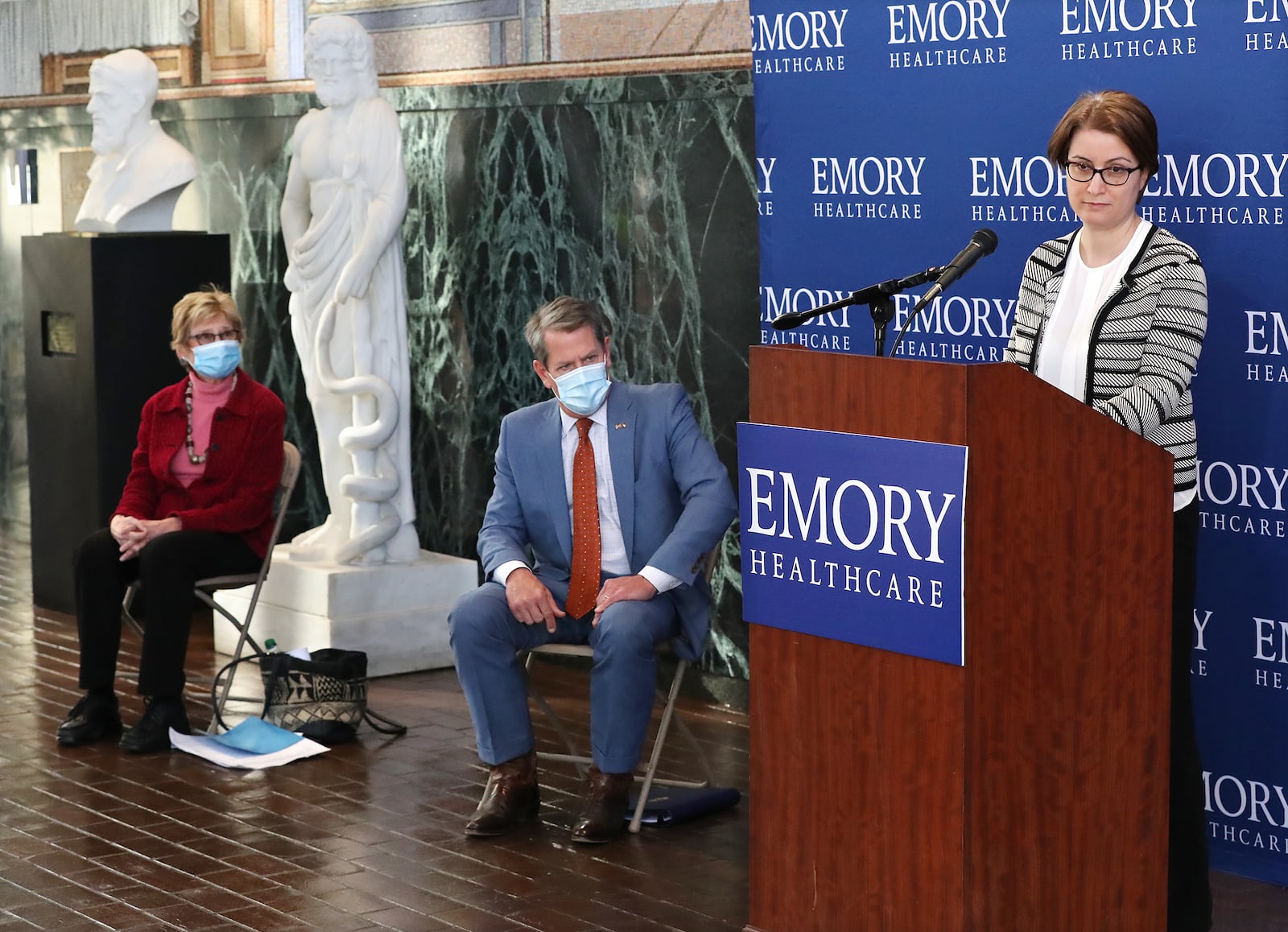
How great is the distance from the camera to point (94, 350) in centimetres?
771

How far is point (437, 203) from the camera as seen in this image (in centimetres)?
774

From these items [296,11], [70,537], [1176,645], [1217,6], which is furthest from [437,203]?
[1176,645]

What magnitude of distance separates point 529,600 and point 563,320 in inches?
28.6

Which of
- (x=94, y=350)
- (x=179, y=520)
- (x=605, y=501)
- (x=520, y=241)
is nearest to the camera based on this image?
(x=605, y=501)

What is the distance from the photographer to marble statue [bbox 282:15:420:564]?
7109mm

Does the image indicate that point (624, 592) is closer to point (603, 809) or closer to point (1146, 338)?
point (603, 809)

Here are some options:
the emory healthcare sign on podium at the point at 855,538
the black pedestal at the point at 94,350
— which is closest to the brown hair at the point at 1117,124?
the emory healthcare sign on podium at the point at 855,538

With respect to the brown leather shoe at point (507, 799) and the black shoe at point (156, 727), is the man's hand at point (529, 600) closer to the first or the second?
the brown leather shoe at point (507, 799)

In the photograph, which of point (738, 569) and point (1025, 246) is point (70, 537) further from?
point (1025, 246)

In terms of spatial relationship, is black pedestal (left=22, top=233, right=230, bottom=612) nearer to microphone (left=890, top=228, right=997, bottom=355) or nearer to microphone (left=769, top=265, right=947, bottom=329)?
microphone (left=769, top=265, right=947, bottom=329)

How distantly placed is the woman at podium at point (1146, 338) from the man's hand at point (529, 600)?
60.6 inches

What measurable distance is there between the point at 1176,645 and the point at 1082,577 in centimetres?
59

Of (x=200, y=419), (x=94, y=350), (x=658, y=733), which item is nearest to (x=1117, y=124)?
(x=658, y=733)

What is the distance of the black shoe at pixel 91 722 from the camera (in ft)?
19.7
